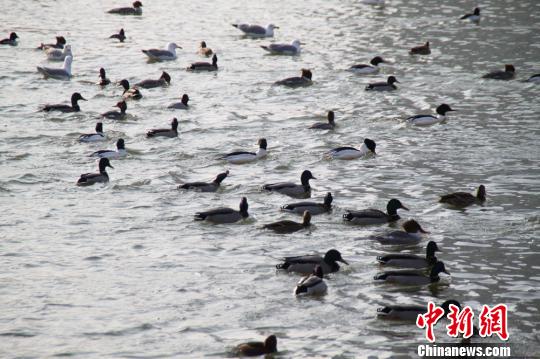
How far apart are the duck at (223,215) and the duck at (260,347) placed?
570 cm

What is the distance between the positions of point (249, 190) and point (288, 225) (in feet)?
9.96

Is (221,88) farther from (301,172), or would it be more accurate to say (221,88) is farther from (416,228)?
(416,228)

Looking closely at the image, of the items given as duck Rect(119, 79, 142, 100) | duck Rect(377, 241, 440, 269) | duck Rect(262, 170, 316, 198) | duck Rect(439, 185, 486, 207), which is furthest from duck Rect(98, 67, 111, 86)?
duck Rect(377, 241, 440, 269)

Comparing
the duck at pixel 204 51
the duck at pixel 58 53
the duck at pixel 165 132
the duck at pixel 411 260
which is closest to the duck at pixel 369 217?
the duck at pixel 411 260

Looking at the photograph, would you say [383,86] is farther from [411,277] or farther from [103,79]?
[411,277]

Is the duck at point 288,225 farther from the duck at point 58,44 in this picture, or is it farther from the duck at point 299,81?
the duck at point 58,44

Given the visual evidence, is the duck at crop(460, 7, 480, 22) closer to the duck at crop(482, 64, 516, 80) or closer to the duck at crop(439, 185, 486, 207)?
the duck at crop(482, 64, 516, 80)

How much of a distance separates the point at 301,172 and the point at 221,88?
8842mm

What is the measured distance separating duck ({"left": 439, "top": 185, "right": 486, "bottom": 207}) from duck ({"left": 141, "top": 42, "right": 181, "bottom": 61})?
16200 mm

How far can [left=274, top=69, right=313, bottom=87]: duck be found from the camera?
31.4m

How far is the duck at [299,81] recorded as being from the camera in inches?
1235

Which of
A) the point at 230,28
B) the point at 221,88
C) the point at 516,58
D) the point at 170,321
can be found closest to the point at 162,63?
the point at 221,88

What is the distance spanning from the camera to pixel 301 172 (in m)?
23.3


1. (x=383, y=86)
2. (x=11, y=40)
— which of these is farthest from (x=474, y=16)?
(x=11, y=40)
